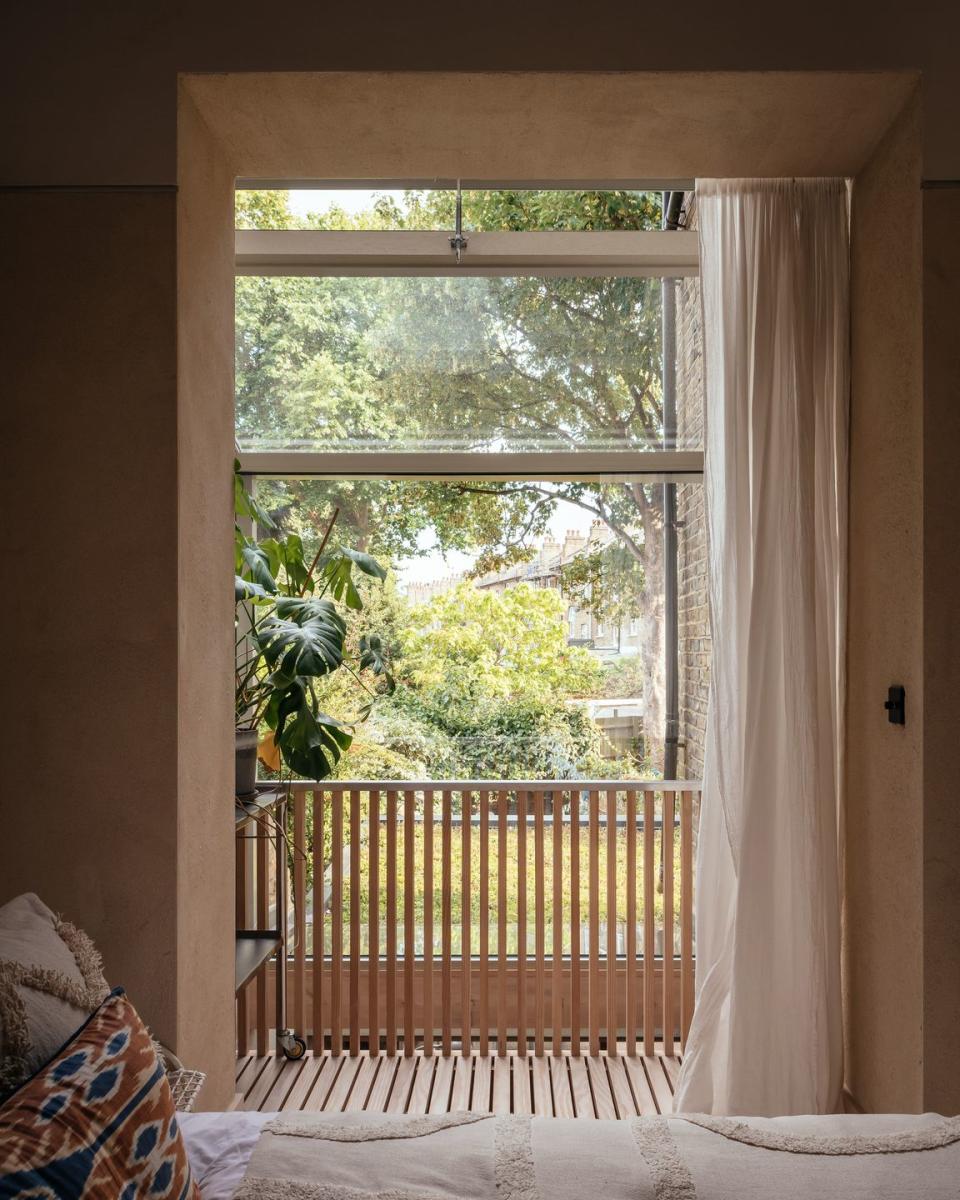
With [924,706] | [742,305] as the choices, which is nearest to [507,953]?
[924,706]

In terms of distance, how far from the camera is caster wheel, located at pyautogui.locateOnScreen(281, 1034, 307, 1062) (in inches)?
130

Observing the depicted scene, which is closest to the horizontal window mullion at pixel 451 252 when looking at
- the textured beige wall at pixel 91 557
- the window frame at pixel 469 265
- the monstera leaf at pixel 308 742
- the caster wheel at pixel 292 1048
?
the window frame at pixel 469 265

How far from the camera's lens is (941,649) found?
235 centimetres

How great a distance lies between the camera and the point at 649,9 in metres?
2.36

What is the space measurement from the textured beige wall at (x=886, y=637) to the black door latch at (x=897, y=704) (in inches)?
0.9

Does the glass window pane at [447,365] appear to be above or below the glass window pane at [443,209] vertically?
below

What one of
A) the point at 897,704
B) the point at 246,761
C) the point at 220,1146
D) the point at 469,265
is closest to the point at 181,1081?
the point at 220,1146

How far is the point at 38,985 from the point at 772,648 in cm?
215

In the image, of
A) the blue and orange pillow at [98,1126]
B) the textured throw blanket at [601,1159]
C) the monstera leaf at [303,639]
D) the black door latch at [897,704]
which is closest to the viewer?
the blue and orange pillow at [98,1126]

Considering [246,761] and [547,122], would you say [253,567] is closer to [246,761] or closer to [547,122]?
[246,761]

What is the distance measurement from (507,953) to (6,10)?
3138 millimetres

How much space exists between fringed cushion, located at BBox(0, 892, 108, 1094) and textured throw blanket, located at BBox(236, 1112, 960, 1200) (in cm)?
34

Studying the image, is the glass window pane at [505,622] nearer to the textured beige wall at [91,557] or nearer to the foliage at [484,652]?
the foliage at [484,652]

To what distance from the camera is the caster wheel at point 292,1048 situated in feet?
10.8
